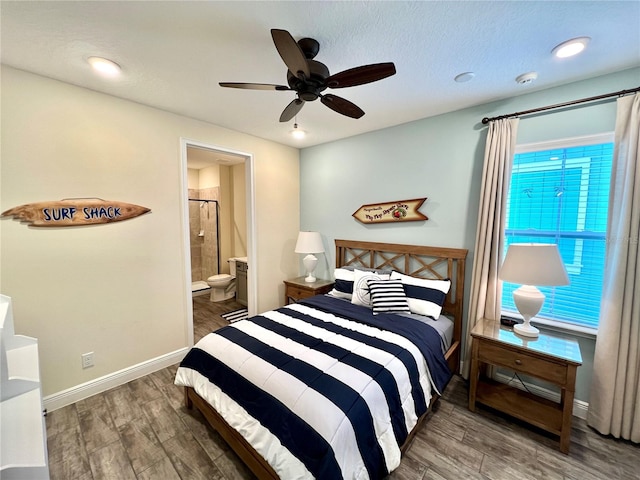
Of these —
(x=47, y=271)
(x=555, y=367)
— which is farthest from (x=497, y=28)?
(x=47, y=271)

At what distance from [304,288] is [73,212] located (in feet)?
8.19

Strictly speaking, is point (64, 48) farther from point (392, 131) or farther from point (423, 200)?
point (423, 200)

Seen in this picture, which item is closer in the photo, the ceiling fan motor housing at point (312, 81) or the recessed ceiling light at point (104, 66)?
the ceiling fan motor housing at point (312, 81)

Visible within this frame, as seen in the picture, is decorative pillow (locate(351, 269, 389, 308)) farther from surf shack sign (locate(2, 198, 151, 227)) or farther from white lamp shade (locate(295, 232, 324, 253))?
surf shack sign (locate(2, 198, 151, 227))

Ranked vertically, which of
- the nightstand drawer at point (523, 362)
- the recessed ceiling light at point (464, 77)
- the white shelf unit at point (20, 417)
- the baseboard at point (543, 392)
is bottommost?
the baseboard at point (543, 392)

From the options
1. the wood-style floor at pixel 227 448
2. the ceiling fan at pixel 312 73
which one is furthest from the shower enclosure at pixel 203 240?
the ceiling fan at pixel 312 73

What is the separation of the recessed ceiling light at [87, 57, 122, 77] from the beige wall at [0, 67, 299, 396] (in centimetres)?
45

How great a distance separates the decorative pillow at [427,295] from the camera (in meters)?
2.48

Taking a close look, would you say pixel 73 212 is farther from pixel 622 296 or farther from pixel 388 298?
pixel 622 296

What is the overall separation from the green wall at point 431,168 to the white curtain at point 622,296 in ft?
0.61

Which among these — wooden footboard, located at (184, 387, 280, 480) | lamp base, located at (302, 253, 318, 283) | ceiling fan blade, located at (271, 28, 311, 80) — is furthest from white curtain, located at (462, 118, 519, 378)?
wooden footboard, located at (184, 387, 280, 480)

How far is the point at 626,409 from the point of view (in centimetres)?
185

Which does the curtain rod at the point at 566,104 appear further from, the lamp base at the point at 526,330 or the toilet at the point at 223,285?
the toilet at the point at 223,285

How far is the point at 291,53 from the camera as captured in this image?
1312 mm
